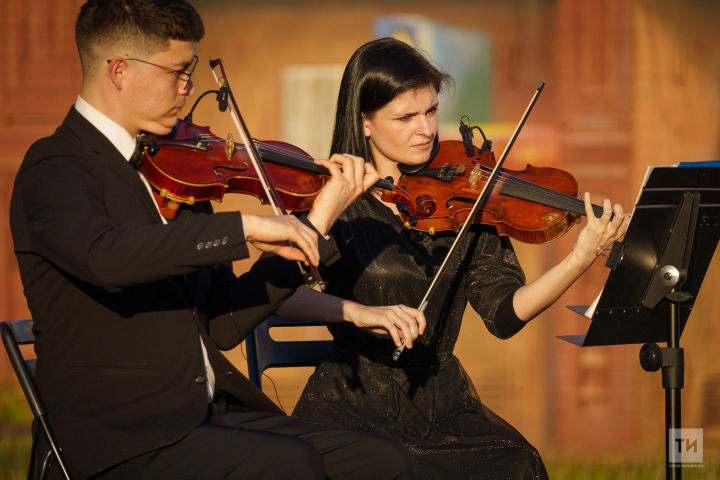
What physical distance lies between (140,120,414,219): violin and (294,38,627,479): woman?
0.23m

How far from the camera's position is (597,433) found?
4582 millimetres

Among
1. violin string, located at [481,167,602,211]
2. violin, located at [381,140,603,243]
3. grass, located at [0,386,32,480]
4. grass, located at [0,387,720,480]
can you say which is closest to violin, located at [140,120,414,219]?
violin, located at [381,140,603,243]

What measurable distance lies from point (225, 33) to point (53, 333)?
10.3 ft

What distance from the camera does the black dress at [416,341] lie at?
2.53 m

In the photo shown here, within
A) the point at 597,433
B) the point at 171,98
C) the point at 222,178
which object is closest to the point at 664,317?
the point at 222,178

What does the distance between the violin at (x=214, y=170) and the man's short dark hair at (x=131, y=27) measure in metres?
0.21

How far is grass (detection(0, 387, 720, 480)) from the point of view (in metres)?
4.21

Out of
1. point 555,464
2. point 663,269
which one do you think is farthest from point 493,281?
point 555,464

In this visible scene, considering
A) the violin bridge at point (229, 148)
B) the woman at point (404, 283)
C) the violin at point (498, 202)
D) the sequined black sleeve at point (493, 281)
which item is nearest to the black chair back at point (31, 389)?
the violin bridge at point (229, 148)

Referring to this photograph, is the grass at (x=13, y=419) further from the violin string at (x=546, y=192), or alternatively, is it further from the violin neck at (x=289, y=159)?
the violin string at (x=546, y=192)

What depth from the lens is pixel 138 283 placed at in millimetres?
1743

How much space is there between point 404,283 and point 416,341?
172 mm

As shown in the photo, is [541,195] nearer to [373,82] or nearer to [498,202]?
[498,202]

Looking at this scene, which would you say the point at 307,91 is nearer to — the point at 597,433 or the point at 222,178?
the point at 597,433
